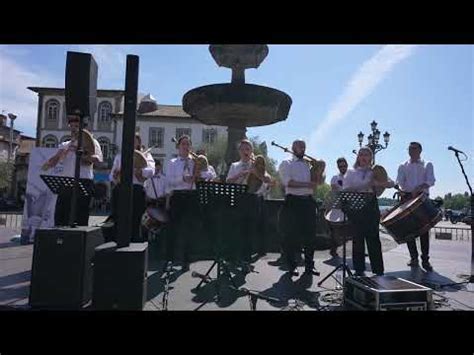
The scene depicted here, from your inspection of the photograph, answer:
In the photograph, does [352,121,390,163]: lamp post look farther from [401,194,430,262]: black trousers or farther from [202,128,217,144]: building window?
[202,128,217,144]: building window

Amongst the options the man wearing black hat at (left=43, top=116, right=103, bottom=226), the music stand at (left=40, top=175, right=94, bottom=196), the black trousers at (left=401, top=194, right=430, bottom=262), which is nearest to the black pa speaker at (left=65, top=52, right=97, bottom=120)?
the man wearing black hat at (left=43, top=116, right=103, bottom=226)

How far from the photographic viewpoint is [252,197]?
5.65 meters

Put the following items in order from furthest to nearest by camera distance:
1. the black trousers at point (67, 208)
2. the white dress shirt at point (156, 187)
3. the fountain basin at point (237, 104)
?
the fountain basin at point (237, 104)
the white dress shirt at point (156, 187)
the black trousers at point (67, 208)

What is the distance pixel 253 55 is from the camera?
357 inches

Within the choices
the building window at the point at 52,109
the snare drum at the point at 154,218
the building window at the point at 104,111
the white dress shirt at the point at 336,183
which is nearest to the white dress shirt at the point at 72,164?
the snare drum at the point at 154,218

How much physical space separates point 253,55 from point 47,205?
5609 mm

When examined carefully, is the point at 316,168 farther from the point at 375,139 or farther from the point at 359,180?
the point at 375,139

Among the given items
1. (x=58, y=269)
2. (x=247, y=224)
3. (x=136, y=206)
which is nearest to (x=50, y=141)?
(x=136, y=206)

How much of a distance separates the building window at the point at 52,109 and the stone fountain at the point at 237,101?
41.4m

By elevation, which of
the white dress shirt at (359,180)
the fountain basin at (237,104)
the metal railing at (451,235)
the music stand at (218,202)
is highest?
the fountain basin at (237,104)

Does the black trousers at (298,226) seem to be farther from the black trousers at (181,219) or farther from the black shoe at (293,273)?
the black trousers at (181,219)

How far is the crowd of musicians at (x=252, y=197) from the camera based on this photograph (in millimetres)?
4938
